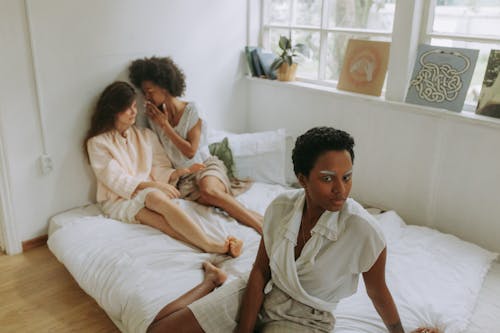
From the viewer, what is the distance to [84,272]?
2059 millimetres

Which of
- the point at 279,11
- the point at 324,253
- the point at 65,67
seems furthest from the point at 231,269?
the point at 279,11

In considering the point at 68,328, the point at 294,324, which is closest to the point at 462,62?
the point at 294,324

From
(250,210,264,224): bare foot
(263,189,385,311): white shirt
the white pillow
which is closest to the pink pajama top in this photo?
the white pillow

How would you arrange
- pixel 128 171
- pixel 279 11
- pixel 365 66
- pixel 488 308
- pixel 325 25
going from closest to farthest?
pixel 488 308, pixel 128 171, pixel 365 66, pixel 325 25, pixel 279 11

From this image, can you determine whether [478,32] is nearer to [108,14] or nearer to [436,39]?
[436,39]

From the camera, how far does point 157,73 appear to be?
2.62 m

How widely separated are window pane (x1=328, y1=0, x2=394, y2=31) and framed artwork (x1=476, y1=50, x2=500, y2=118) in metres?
0.63

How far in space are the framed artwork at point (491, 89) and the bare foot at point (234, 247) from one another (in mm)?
1358

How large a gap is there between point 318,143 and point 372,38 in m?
1.71

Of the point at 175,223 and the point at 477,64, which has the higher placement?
the point at 477,64

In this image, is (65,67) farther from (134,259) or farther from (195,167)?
(134,259)

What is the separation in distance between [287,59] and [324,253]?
1963mm

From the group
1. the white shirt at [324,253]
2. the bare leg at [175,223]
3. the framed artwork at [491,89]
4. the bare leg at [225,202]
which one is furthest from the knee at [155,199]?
the framed artwork at [491,89]

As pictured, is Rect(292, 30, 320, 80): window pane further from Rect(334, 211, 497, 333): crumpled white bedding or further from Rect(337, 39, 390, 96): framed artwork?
Rect(334, 211, 497, 333): crumpled white bedding
